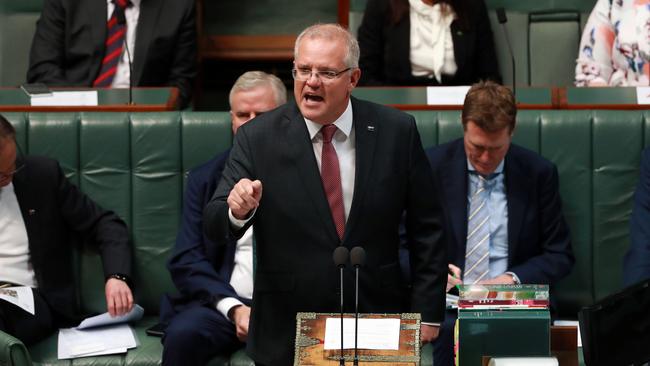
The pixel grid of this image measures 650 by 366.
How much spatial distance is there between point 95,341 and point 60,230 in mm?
342

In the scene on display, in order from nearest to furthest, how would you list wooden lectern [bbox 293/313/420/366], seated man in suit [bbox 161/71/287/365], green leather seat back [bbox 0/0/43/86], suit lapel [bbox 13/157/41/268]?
wooden lectern [bbox 293/313/420/366]
seated man in suit [bbox 161/71/287/365]
suit lapel [bbox 13/157/41/268]
green leather seat back [bbox 0/0/43/86]

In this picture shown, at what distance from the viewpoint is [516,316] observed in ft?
6.26

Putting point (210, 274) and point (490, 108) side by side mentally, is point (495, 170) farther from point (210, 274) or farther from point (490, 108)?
point (210, 274)

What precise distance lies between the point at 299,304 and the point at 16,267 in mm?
1045

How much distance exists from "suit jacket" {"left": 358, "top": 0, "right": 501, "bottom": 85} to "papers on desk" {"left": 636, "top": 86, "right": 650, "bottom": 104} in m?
0.64

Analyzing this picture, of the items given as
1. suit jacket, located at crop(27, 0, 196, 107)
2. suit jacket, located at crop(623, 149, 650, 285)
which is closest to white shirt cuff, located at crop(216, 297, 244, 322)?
suit jacket, located at crop(623, 149, 650, 285)

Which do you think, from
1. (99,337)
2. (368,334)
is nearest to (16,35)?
(99,337)

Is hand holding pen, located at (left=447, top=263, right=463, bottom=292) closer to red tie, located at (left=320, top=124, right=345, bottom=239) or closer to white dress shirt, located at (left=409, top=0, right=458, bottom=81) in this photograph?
red tie, located at (left=320, top=124, right=345, bottom=239)

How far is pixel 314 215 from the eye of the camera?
220 cm

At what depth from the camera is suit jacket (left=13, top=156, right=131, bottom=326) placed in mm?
2990

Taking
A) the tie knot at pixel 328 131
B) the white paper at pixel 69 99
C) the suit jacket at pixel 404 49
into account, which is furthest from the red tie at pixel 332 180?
the suit jacket at pixel 404 49

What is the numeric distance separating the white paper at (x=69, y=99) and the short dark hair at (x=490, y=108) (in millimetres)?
1141

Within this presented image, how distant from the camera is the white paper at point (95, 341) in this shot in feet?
9.30

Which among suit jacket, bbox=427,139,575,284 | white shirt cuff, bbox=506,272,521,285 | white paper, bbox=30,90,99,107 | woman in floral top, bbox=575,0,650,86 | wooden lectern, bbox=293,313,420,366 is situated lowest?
white shirt cuff, bbox=506,272,521,285
